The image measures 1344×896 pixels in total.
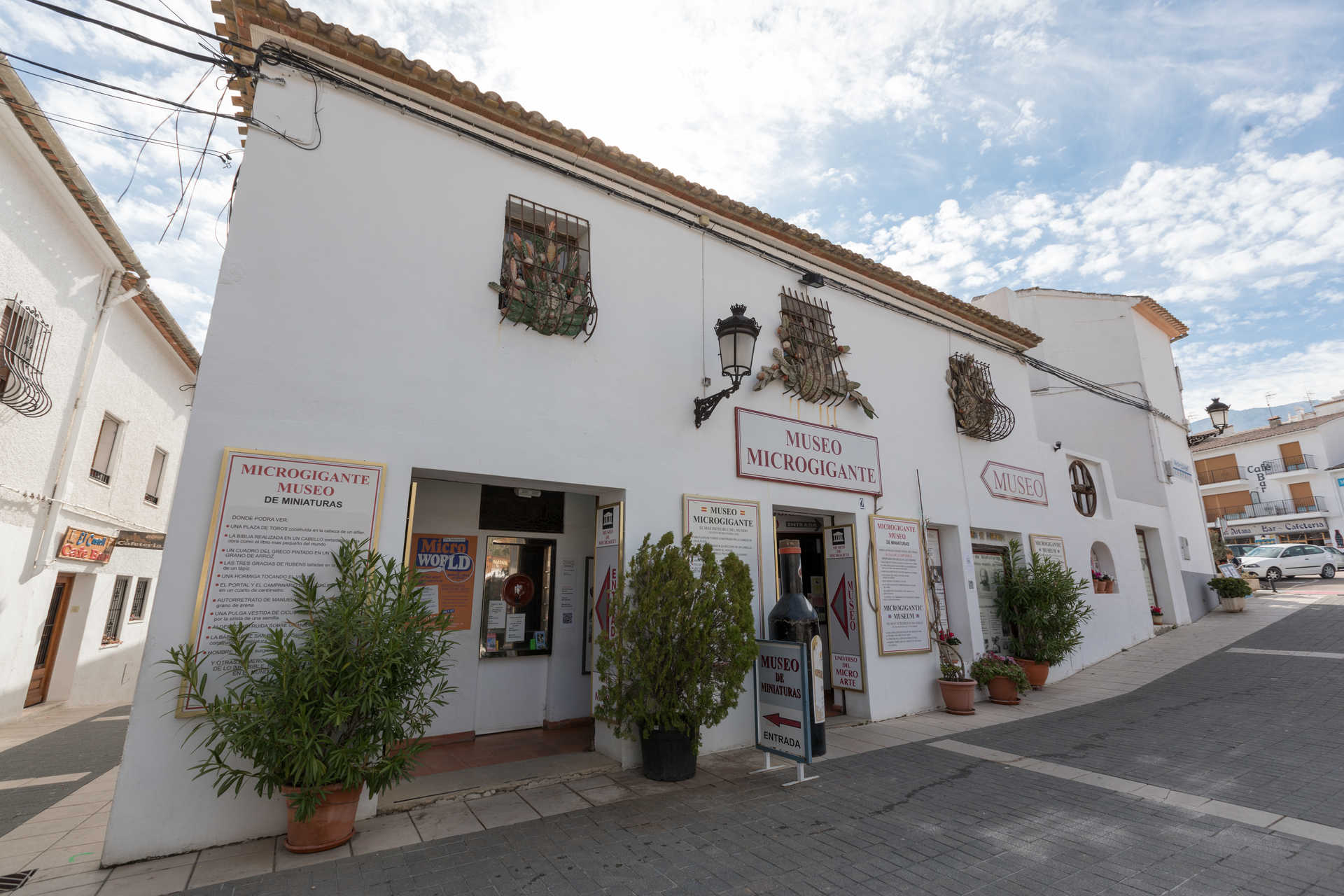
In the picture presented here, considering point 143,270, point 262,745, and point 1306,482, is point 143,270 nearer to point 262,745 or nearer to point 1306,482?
point 262,745

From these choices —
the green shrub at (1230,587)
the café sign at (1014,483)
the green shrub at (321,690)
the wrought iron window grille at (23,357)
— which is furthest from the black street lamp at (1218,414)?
the wrought iron window grille at (23,357)

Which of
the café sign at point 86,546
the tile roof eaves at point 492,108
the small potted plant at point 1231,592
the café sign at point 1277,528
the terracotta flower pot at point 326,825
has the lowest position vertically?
the terracotta flower pot at point 326,825

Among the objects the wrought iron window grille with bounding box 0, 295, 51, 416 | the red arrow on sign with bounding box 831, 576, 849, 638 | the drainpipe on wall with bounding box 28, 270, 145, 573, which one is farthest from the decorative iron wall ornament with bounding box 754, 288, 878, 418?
the drainpipe on wall with bounding box 28, 270, 145, 573

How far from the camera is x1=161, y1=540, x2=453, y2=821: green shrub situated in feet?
11.5

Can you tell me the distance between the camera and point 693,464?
616cm

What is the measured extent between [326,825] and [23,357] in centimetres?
838

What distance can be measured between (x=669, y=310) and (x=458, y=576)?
11.9 ft

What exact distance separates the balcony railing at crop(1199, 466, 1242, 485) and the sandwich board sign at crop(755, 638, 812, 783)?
4191 cm

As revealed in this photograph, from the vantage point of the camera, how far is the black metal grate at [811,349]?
726cm

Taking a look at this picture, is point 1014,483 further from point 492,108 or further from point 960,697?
point 492,108

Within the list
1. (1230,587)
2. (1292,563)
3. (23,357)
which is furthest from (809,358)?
(1292,563)

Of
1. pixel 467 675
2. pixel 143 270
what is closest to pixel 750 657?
pixel 467 675

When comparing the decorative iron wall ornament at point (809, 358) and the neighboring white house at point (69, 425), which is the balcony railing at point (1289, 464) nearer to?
the decorative iron wall ornament at point (809, 358)

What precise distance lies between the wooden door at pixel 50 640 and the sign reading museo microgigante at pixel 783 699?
1067cm
